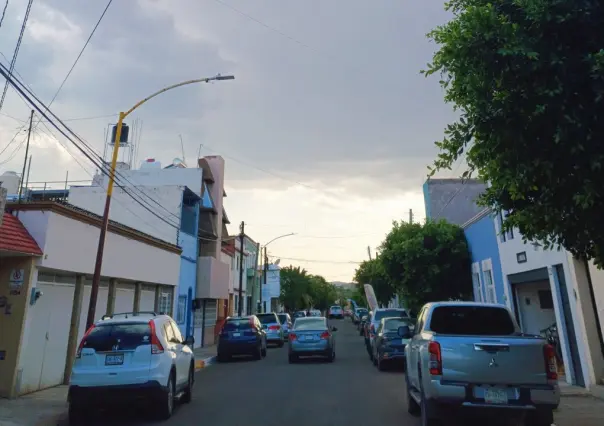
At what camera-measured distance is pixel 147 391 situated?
8.31 m

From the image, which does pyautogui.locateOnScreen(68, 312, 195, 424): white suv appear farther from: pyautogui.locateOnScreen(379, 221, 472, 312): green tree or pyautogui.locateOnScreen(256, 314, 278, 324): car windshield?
pyautogui.locateOnScreen(256, 314, 278, 324): car windshield

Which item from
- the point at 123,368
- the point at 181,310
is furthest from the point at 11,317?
the point at 181,310

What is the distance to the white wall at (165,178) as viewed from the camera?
27.9m

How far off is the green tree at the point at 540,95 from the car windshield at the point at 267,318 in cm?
2243

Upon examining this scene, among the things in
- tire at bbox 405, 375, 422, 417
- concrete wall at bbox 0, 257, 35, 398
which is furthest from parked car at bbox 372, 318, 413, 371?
concrete wall at bbox 0, 257, 35, 398

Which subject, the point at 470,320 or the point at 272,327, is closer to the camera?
the point at 470,320

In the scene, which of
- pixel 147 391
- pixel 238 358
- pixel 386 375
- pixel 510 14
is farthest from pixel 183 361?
pixel 238 358

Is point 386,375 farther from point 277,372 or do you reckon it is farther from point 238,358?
point 238,358

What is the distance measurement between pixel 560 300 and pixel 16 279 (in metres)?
13.6

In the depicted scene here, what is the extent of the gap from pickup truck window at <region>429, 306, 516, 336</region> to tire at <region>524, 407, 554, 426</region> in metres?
1.57

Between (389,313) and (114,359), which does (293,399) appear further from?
(389,313)

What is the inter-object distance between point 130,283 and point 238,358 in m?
6.25

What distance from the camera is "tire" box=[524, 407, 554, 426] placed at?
251 inches

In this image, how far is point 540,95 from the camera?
5.30 metres
